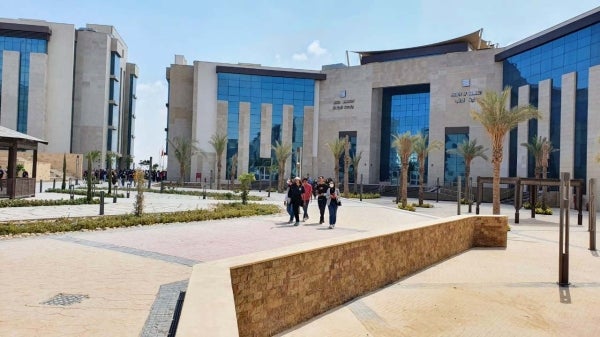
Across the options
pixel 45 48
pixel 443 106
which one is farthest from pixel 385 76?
pixel 45 48

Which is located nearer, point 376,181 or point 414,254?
point 414,254

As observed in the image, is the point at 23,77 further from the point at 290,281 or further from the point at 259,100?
Answer: the point at 290,281

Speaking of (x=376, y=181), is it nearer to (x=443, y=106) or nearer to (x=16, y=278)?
(x=443, y=106)

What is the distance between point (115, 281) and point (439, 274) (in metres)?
6.30

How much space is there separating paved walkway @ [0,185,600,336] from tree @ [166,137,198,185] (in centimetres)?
4318

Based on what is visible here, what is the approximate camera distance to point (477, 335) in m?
6.13

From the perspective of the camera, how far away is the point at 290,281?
588 centimetres

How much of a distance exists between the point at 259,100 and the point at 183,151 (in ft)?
42.9

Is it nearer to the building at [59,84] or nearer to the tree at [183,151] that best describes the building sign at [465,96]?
the tree at [183,151]

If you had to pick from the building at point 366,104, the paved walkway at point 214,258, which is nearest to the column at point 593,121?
the building at point 366,104

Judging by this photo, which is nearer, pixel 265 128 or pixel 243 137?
pixel 243 137

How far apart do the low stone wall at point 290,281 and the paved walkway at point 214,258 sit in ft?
0.86

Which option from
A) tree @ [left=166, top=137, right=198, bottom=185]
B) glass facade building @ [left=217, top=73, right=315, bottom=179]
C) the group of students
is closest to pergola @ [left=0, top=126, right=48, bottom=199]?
the group of students

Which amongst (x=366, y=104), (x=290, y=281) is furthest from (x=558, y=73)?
(x=290, y=281)
